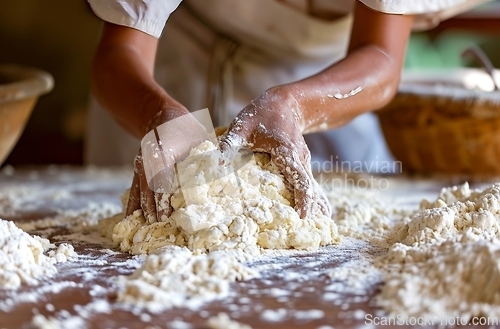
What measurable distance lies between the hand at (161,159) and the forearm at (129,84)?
0.02m

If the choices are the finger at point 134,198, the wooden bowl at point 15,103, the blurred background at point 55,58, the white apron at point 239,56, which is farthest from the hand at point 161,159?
the blurred background at point 55,58

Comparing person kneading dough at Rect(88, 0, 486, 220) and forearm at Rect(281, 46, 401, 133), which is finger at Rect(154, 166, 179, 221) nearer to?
person kneading dough at Rect(88, 0, 486, 220)

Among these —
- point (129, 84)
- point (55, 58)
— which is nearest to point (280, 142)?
point (129, 84)

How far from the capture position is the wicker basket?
143 centimetres

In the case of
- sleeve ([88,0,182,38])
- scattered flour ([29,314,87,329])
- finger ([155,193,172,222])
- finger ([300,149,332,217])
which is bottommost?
scattered flour ([29,314,87,329])

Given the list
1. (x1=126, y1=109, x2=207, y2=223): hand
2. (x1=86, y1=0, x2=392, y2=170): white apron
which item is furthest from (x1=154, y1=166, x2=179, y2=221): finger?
(x1=86, y1=0, x2=392, y2=170): white apron

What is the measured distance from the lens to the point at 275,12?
1.41 meters

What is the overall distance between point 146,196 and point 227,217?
0.42ft

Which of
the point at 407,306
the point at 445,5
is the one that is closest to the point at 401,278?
the point at 407,306

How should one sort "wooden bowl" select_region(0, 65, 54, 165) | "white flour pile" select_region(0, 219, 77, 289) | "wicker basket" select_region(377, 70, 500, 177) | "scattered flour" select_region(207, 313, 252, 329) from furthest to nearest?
1. "wicker basket" select_region(377, 70, 500, 177)
2. "wooden bowl" select_region(0, 65, 54, 165)
3. "white flour pile" select_region(0, 219, 77, 289)
4. "scattered flour" select_region(207, 313, 252, 329)

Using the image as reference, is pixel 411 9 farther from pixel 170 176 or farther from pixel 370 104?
pixel 170 176

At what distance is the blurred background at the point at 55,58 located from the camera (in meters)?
3.00

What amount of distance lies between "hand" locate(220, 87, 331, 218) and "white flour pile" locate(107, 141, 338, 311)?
0.6 inches

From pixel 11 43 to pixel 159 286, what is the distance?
109 inches
